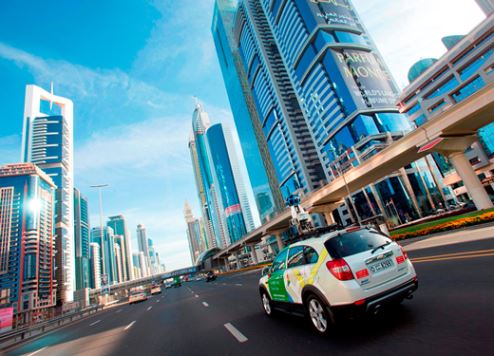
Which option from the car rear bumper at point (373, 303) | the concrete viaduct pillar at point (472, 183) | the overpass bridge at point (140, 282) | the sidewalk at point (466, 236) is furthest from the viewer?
the overpass bridge at point (140, 282)

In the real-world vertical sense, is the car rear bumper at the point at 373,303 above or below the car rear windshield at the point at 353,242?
below

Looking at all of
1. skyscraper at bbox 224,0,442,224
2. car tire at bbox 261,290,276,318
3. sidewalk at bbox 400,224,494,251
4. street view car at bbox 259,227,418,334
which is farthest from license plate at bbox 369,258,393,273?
skyscraper at bbox 224,0,442,224

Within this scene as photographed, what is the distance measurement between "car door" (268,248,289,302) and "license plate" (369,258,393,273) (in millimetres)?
2190

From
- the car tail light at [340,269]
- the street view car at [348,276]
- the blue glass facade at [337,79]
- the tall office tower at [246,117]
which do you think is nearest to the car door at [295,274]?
the street view car at [348,276]

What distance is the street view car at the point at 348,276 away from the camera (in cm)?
430

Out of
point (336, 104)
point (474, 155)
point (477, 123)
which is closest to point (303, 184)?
point (336, 104)

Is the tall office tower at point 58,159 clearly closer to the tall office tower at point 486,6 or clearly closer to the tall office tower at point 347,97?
the tall office tower at point 347,97

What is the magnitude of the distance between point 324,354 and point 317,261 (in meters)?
1.45

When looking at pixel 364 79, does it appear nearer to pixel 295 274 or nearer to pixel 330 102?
pixel 330 102

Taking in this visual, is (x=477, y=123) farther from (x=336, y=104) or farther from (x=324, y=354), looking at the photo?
(x=336, y=104)

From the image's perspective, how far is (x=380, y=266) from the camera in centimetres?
458

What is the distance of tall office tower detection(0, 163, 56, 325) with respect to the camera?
11736 centimetres

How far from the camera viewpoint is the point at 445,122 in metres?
21.8

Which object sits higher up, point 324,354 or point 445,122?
point 445,122
